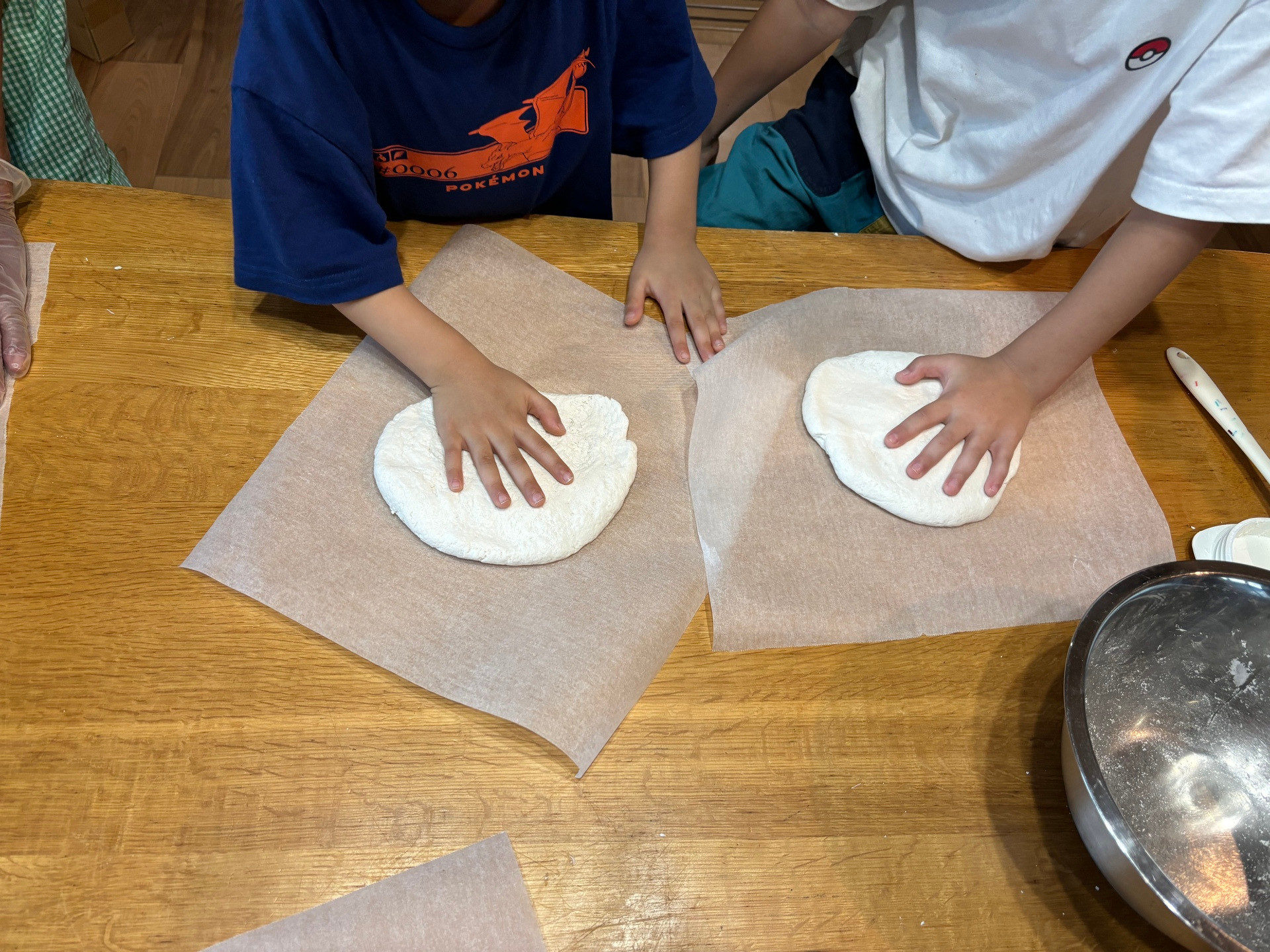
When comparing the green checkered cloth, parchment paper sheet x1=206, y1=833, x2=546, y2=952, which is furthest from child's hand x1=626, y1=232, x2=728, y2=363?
the green checkered cloth

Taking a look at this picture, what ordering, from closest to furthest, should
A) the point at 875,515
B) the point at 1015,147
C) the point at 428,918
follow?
the point at 428,918 < the point at 875,515 < the point at 1015,147

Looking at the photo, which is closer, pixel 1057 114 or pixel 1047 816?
pixel 1047 816

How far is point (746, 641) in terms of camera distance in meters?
→ 0.63

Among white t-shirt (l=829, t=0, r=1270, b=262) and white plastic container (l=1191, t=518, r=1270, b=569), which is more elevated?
white t-shirt (l=829, t=0, r=1270, b=262)

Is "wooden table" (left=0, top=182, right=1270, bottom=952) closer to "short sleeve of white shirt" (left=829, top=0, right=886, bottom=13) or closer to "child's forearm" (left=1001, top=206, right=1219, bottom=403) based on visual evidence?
"child's forearm" (left=1001, top=206, right=1219, bottom=403)

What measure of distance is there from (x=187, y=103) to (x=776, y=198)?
1595mm

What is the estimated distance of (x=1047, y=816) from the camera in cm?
58

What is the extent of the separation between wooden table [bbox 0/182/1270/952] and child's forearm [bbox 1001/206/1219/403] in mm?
267

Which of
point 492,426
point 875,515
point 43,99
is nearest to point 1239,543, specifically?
point 875,515

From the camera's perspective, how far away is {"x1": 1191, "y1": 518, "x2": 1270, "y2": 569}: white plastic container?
712 mm

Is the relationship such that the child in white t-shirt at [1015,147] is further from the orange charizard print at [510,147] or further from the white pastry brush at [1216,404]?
the orange charizard print at [510,147]

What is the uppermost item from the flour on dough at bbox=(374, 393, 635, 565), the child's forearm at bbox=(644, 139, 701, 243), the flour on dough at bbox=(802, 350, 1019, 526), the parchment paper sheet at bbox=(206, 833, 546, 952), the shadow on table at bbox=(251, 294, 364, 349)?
the child's forearm at bbox=(644, 139, 701, 243)

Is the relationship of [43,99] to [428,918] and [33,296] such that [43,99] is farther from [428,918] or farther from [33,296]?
[428,918]

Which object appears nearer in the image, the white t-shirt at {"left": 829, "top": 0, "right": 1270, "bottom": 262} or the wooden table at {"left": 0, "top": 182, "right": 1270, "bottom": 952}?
the wooden table at {"left": 0, "top": 182, "right": 1270, "bottom": 952}
